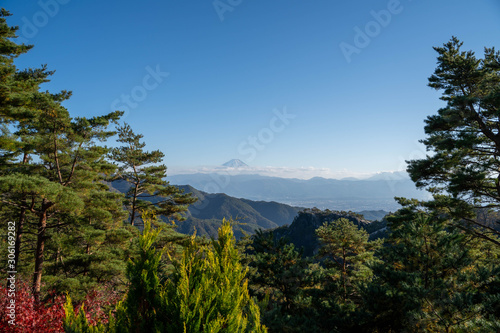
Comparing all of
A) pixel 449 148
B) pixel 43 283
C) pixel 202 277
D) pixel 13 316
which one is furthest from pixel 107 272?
pixel 449 148

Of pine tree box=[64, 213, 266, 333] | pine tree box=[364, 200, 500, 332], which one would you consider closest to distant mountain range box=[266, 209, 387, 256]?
pine tree box=[364, 200, 500, 332]

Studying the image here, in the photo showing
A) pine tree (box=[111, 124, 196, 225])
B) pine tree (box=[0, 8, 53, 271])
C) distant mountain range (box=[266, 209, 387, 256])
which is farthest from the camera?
distant mountain range (box=[266, 209, 387, 256])

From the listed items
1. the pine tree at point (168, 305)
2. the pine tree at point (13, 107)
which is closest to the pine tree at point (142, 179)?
the pine tree at point (13, 107)

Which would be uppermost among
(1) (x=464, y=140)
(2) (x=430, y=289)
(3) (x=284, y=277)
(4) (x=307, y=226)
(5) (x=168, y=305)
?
(1) (x=464, y=140)

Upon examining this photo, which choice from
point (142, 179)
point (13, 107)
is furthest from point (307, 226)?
point (13, 107)

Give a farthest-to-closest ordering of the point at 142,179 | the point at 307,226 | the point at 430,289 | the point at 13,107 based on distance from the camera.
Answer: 1. the point at 307,226
2. the point at 142,179
3. the point at 13,107
4. the point at 430,289

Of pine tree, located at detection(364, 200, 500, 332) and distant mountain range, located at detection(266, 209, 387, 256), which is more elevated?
pine tree, located at detection(364, 200, 500, 332)

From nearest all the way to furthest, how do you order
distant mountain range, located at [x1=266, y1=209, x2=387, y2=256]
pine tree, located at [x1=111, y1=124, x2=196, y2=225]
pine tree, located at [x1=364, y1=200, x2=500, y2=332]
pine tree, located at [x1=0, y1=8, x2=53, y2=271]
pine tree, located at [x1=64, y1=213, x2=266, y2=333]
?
pine tree, located at [x1=64, y1=213, x2=266, y2=333], pine tree, located at [x1=364, y1=200, x2=500, y2=332], pine tree, located at [x1=0, y1=8, x2=53, y2=271], pine tree, located at [x1=111, y1=124, x2=196, y2=225], distant mountain range, located at [x1=266, y1=209, x2=387, y2=256]

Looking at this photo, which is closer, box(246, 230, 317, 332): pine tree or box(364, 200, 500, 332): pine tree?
box(364, 200, 500, 332): pine tree

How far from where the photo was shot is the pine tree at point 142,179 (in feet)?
57.3

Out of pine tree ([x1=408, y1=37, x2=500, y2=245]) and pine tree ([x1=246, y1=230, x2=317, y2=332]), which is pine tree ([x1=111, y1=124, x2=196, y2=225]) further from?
pine tree ([x1=408, y1=37, x2=500, y2=245])

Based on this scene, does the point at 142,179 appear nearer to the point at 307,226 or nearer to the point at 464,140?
the point at 464,140

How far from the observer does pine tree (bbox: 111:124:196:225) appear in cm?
1745

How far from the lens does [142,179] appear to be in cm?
1792
